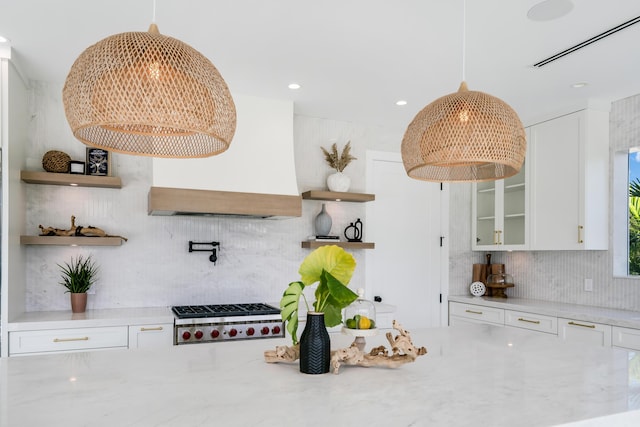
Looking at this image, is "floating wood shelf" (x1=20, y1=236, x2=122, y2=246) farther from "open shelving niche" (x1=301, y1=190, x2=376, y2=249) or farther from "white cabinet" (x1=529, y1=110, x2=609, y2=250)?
"white cabinet" (x1=529, y1=110, x2=609, y2=250)

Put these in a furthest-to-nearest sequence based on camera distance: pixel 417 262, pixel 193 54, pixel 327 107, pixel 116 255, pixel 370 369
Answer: pixel 417 262, pixel 327 107, pixel 116 255, pixel 370 369, pixel 193 54

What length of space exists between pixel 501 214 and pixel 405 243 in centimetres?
94

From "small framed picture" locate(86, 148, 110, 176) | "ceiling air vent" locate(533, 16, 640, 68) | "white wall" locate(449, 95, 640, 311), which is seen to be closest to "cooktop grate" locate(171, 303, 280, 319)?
"small framed picture" locate(86, 148, 110, 176)

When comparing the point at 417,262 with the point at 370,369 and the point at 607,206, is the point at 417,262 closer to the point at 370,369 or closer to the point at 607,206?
the point at 607,206

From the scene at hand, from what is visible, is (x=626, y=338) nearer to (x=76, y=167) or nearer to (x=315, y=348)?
(x=315, y=348)

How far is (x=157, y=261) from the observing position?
146 inches

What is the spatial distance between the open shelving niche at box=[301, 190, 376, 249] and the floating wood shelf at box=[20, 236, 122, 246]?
150 cm

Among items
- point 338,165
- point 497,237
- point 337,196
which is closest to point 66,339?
point 337,196

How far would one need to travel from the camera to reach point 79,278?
10.8 ft

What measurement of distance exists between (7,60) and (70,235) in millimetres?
1165

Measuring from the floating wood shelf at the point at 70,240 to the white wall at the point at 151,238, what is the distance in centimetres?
22

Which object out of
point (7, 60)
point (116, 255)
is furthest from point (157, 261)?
point (7, 60)

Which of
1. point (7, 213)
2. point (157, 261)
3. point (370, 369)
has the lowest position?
point (370, 369)

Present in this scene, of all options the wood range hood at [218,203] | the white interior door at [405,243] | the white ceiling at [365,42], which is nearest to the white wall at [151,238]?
the wood range hood at [218,203]
